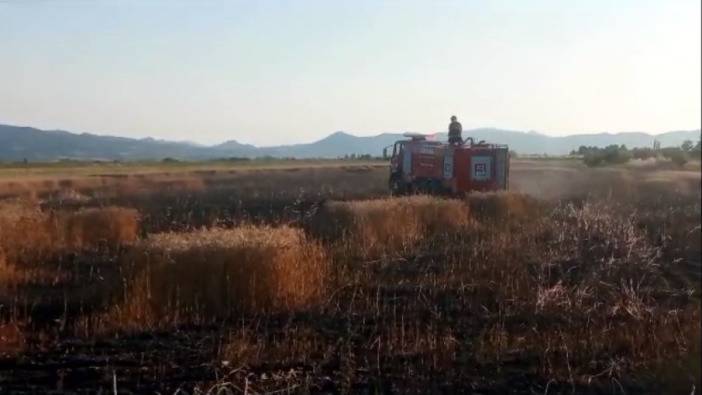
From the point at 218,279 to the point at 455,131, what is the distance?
1578 centimetres

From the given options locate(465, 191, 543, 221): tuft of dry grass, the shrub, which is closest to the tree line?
locate(465, 191, 543, 221): tuft of dry grass

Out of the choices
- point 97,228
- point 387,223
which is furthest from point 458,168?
point 97,228

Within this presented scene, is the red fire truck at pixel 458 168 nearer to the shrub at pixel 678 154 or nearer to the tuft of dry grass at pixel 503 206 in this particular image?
the tuft of dry grass at pixel 503 206

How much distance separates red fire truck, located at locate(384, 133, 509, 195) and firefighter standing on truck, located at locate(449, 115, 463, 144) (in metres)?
0.18

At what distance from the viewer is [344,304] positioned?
9695 millimetres

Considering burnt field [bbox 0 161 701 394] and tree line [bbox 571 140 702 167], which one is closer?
burnt field [bbox 0 161 701 394]

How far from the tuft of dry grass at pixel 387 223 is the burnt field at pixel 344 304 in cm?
5

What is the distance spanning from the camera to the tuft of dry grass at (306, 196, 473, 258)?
1398 centimetres

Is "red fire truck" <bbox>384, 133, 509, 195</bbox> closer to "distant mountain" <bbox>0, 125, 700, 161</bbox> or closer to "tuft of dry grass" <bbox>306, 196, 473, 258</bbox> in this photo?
"distant mountain" <bbox>0, 125, 700, 161</bbox>

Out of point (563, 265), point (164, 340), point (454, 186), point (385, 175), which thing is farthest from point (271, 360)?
point (385, 175)

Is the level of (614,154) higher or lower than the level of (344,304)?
higher

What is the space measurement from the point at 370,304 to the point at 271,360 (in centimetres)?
264

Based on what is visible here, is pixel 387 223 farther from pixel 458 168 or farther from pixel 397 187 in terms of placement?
pixel 397 187

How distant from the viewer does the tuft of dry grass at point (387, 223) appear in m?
14.0
